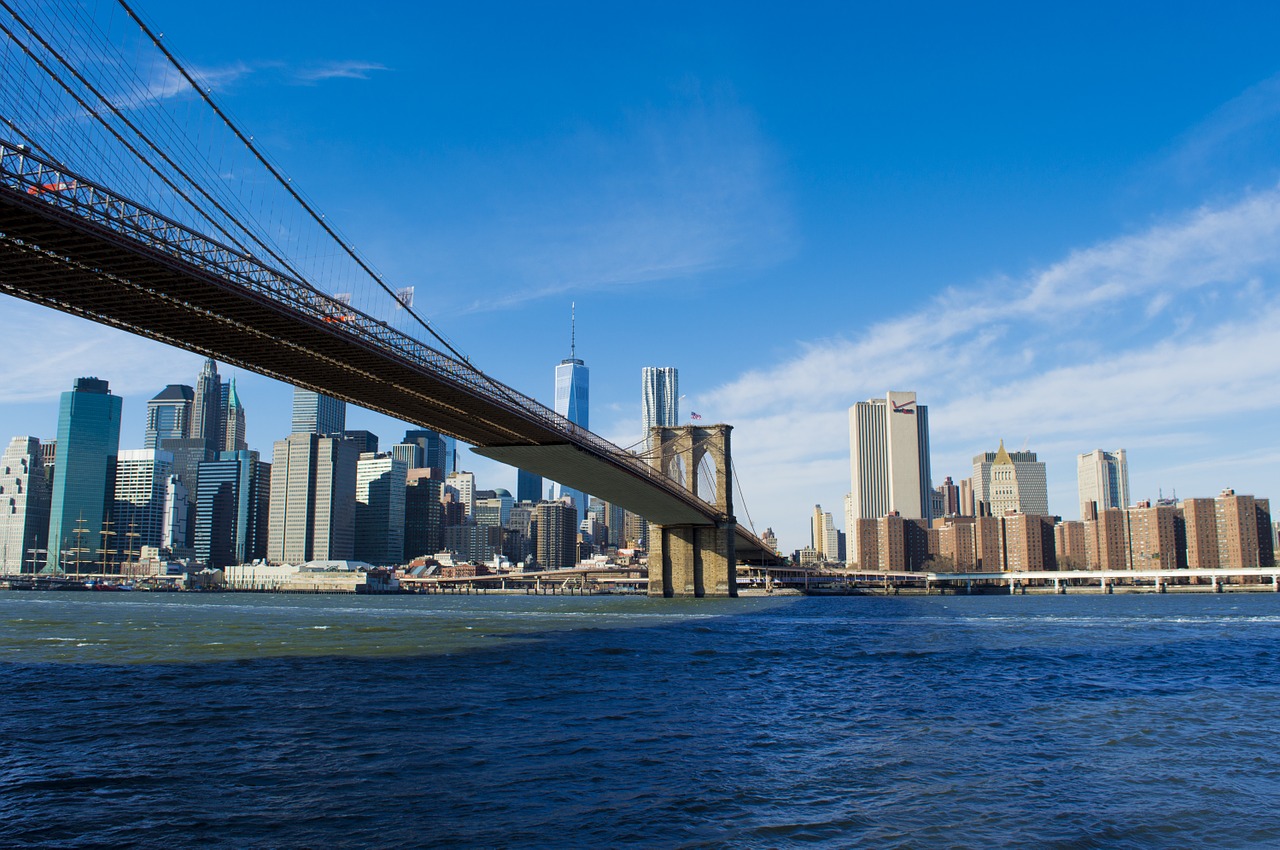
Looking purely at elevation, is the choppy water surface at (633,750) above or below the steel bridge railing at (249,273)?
below

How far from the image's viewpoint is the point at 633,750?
1481 cm

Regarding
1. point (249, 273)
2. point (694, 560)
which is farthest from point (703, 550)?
point (249, 273)

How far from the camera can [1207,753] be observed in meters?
15.0

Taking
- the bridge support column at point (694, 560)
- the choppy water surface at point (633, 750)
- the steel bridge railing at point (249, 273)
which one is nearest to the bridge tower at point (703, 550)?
the bridge support column at point (694, 560)

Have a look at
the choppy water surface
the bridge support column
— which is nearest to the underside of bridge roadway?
the bridge support column

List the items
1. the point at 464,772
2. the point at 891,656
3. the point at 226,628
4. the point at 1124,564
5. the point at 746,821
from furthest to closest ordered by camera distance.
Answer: the point at 1124,564
the point at 226,628
the point at 891,656
the point at 464,772
the point at 746,821

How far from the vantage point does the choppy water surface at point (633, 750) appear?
1059 cm

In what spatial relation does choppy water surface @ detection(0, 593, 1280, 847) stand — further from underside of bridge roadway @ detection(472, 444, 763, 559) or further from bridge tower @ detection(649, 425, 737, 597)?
bridge tower @ detection(649, 425, 737, 597)

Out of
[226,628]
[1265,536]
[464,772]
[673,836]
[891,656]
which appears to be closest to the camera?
[673,836]

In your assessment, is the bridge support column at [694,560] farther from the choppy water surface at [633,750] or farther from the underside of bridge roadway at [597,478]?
the choppy water surface at [633,750]

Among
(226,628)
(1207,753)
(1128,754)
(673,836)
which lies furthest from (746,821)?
(226,628)

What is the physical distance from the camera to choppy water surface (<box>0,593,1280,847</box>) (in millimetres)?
10586

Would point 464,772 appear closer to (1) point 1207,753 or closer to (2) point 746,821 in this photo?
(2) point 746,821

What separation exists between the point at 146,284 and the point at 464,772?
21171 millimetres
